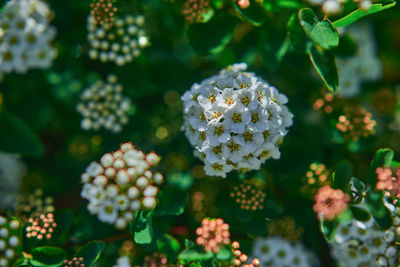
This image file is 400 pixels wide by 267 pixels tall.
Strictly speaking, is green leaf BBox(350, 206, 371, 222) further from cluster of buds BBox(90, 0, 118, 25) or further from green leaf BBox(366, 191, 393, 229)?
cluster of buds BBox(90, 0, 118, 25)

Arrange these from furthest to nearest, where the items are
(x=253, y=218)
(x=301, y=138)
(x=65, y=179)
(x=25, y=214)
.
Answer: (x=65, y=179), (x=301, y=138), (x=25, y=214), (x=253, y=218)

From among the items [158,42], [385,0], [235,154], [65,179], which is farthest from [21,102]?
[385,0]

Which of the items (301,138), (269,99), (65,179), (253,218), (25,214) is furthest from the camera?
(65,179)

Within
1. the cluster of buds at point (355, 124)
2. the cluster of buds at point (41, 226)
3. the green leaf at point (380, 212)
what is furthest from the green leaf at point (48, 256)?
the cluster of buds at point (355, 124)

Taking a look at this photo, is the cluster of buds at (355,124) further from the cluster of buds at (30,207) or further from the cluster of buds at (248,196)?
the cluster of buds at (30,207)

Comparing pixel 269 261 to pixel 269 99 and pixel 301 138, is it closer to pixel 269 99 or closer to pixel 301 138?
pixel 301 138

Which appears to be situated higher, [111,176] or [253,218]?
[111,176]
